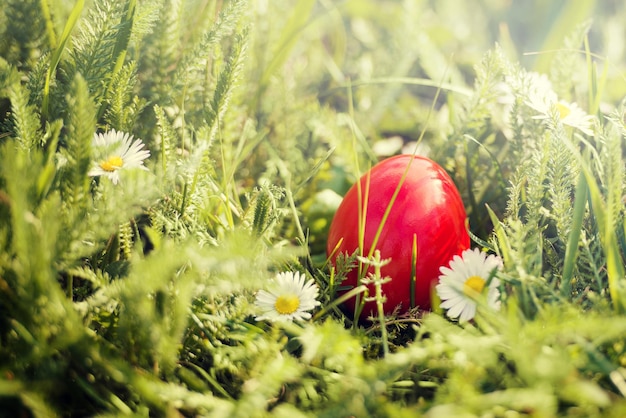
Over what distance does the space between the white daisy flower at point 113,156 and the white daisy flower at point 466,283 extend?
21.7 inches

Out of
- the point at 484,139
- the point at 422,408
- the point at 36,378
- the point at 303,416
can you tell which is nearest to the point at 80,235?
the point at 36,378

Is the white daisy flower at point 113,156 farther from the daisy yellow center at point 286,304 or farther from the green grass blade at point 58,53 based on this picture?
the daisy yellow center at point 286,304

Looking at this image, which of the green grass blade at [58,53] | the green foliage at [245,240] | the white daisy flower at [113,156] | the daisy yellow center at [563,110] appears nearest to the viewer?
the green foliage at [245,240]

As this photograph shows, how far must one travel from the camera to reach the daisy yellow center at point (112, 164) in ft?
2.95

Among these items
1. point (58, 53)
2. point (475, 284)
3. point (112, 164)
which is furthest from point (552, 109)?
point (58, 53)

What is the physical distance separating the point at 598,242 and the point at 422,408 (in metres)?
0.44

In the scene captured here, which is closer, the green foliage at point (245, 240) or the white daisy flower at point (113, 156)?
the green foliage at point (245, 240)

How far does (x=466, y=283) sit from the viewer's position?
90 cm

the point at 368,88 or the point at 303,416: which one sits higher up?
the point at 368,88

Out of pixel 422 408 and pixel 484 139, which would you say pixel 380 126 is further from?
pixel 422 408

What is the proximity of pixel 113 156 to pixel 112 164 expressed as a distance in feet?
0.06

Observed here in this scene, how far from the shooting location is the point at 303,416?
66 cm

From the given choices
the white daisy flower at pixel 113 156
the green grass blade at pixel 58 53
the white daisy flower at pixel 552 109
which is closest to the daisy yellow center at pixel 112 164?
the white daisy flower at pixel 113 156

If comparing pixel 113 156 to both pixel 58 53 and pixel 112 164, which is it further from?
pixel 58 53
